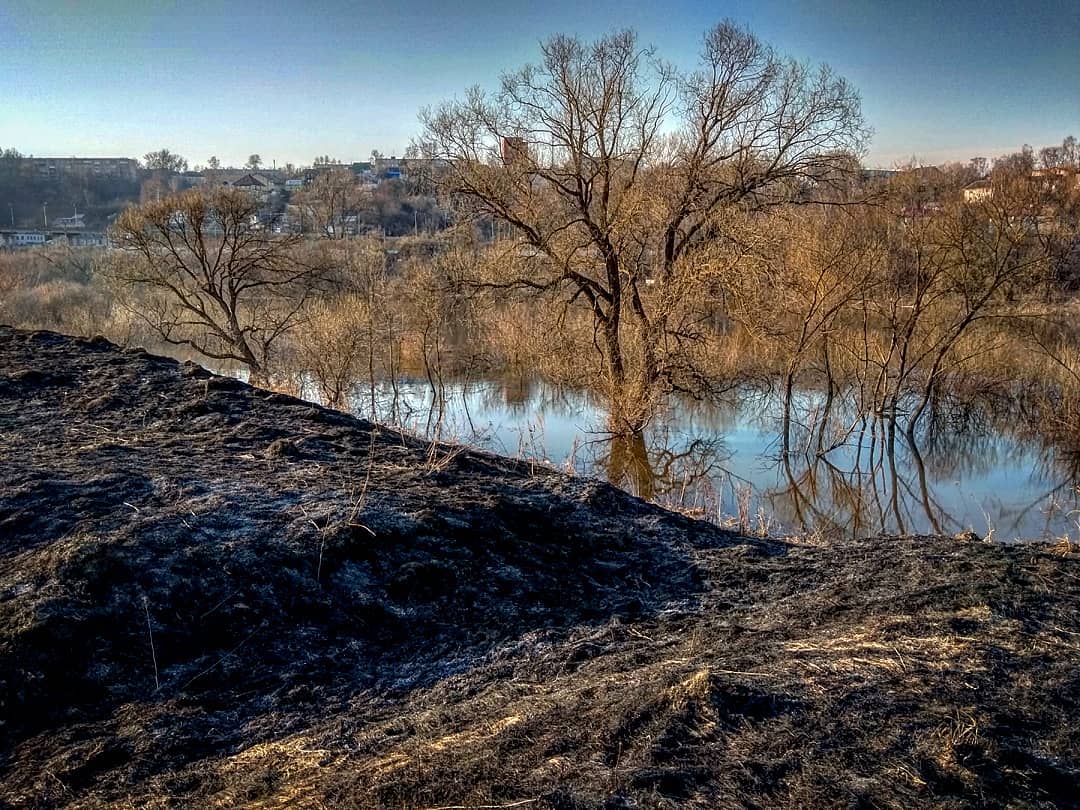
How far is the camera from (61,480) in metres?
5.77

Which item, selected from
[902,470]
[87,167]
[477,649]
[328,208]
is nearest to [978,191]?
[902,470]

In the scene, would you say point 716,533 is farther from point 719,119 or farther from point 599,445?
point 719,119

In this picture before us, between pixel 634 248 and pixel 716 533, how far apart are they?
42.0 feet

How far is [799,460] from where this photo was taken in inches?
707

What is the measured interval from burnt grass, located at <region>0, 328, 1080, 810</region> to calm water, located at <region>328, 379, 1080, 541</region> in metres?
5.46

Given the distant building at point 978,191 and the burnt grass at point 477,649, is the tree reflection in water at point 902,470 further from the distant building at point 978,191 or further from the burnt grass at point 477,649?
the burnt grass at point 477,649

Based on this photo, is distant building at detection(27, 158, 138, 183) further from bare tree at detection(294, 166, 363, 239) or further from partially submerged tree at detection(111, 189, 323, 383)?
partially submerged tree at detection(111, 189, 323, 383)

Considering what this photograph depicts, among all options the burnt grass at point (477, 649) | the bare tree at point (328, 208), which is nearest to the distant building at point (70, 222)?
the bare tree at point (328, 208)

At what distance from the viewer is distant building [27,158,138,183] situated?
83.9 metres

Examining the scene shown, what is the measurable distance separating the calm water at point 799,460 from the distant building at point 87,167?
7943 cm

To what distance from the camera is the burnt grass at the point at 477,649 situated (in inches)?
124

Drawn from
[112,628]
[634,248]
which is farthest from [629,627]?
[634,248]

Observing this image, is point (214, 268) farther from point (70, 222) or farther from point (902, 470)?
point (70, 222)

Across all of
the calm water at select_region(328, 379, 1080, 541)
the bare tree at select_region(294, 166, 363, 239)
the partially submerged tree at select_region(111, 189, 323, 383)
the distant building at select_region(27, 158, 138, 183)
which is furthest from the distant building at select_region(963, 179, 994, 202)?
the distant building at select_region(27, 158, 138, 183)
